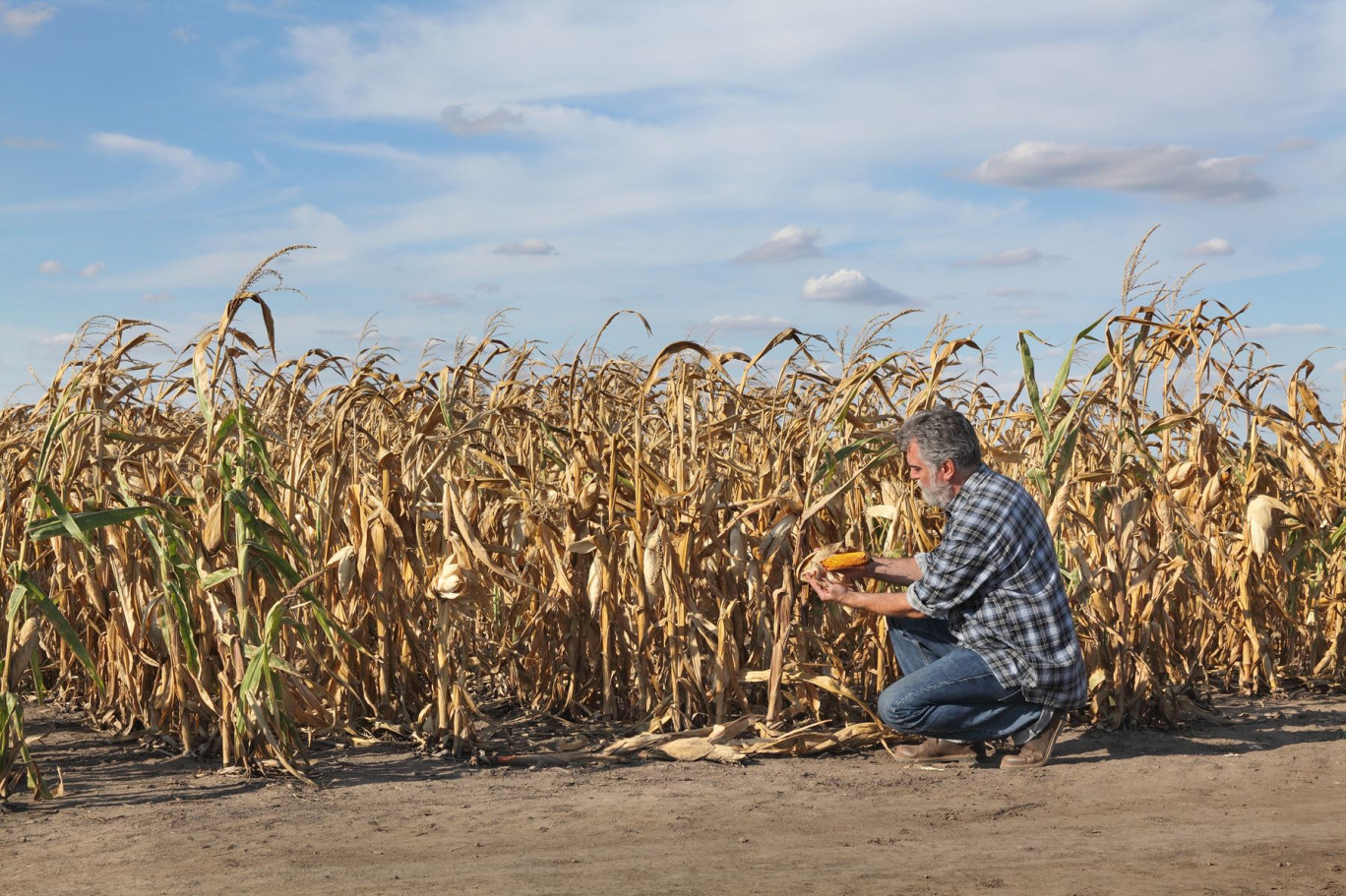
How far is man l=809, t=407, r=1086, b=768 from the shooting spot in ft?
14.7

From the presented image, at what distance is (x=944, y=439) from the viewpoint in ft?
14.9

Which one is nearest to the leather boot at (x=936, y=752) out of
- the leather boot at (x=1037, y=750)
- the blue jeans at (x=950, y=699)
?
the blue jeans at (x=950, y=699)

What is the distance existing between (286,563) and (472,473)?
1.27 metres

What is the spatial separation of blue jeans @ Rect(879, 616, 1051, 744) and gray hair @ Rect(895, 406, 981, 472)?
0.64m

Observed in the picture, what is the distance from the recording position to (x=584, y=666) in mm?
5129

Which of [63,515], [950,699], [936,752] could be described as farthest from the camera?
[936,752]

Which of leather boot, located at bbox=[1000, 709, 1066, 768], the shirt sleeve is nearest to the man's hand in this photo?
the shirt sleeve

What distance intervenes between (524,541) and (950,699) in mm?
1693

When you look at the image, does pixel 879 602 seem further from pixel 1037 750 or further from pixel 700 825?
pixel 700 825

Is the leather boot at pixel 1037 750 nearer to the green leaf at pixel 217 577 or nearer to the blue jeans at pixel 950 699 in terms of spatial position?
the blue jeans at pixel 950 699

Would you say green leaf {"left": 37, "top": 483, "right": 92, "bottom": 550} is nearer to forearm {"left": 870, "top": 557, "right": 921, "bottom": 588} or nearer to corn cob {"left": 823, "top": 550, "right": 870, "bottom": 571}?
corn cob {"left": 823, "top": 550, "right": 870, "bottom": 571}

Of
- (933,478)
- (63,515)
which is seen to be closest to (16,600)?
(63,515)

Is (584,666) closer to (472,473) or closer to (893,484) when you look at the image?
(472,473)

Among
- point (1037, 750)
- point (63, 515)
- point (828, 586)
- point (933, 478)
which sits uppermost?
point (63, 515)
